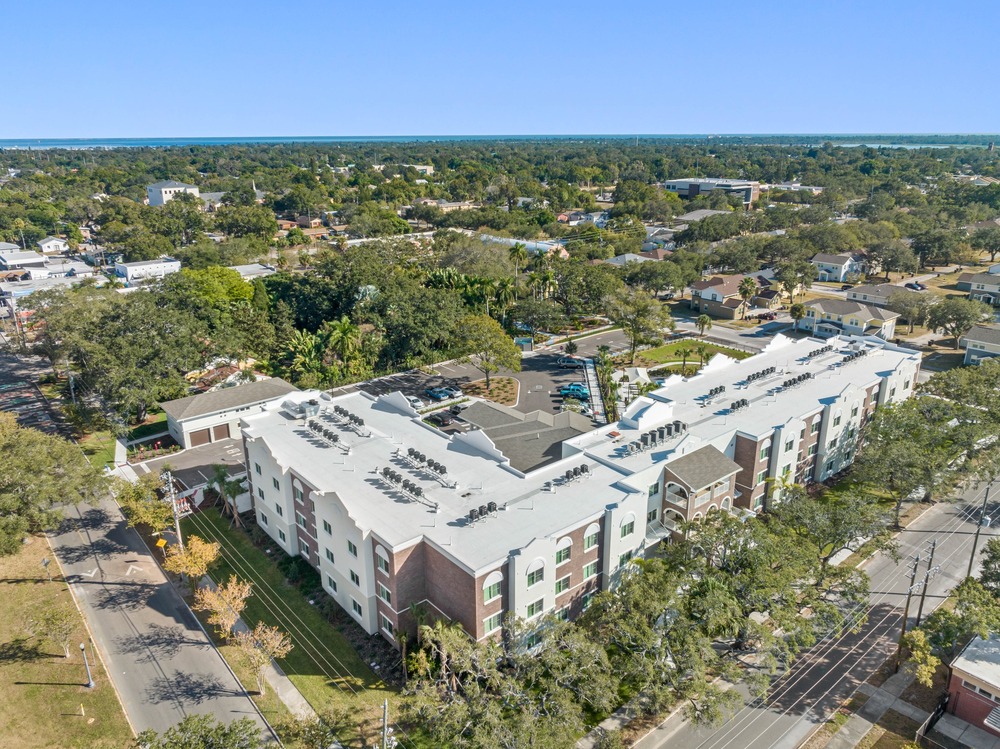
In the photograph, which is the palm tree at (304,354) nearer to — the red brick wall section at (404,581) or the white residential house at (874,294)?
the red brick wall section at (404,581)

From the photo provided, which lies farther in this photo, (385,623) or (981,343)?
(981,343)

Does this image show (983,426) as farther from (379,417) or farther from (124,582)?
(124,582)

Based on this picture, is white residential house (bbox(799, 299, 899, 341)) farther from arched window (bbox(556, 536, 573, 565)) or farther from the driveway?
the driveway

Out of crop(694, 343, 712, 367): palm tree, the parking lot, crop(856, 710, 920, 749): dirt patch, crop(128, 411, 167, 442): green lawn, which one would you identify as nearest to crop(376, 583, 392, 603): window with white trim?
crop(856, 710, 920, 749): dirt patch

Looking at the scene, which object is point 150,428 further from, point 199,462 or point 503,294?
point 503,294

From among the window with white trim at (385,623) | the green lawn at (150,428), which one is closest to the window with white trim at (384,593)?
the window with white trim at (385,623)

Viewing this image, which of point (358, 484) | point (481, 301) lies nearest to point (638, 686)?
point (358, 484)

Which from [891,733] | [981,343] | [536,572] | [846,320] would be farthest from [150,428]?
[981,343]
